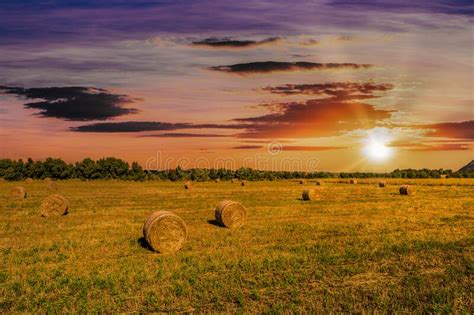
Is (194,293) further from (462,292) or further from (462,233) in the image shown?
(462,233)

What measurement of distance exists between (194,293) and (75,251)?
6.57 metres

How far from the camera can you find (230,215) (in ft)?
68.5

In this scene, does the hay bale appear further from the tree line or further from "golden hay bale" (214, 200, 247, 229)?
the tree line

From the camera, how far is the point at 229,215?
20875 millimetres

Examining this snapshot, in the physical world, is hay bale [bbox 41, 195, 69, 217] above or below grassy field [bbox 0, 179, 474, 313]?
above

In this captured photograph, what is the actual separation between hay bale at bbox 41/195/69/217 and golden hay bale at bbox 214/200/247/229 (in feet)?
34.3

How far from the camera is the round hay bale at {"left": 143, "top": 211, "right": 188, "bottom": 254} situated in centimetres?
1505

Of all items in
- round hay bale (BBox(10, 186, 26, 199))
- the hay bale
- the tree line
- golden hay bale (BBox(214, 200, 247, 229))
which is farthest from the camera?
the tree line

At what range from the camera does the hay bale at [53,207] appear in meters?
25.7

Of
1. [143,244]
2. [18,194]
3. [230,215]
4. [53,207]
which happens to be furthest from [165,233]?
[18,194]

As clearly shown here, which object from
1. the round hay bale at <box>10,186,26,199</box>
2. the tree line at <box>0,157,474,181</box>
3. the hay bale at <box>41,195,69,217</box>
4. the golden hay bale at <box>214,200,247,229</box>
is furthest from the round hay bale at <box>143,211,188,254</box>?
the tree line at <box>0,157,474,181</box>

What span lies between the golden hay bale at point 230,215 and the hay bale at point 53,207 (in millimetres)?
10452

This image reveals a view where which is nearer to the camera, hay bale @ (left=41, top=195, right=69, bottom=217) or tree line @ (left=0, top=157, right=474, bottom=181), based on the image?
hay bale @ (left=41, top=195, right=69, bottom=217)

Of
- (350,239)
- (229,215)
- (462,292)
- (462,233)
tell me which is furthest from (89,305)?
(462,233)
